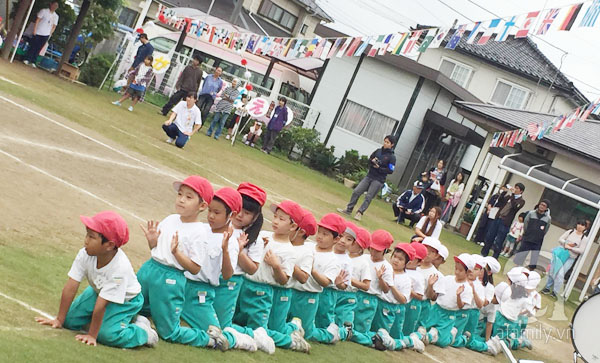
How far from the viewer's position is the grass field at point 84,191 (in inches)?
253

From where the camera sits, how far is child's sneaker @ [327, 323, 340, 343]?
9164mm

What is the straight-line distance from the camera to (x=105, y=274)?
6070 mm

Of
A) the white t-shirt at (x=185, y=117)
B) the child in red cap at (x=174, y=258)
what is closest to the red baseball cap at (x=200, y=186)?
the child in red cap at (x=174, y=258)

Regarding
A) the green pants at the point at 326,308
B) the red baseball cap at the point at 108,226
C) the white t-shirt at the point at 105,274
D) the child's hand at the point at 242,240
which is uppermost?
the child's hand at the point at 242,240

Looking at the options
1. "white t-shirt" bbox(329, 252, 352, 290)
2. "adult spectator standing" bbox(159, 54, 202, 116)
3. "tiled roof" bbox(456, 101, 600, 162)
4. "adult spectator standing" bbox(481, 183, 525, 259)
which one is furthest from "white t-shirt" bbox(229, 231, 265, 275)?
"tiled roof" bbox(456, 101, 600, 162)

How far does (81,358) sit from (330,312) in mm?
4108

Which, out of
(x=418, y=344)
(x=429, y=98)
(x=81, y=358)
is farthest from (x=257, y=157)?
(x=81, y=358)

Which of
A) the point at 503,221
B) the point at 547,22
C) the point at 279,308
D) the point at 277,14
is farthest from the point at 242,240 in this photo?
the point at 277,14

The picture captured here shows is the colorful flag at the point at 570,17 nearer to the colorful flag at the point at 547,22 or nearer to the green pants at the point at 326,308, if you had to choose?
the colorful flag at the point at 547,22

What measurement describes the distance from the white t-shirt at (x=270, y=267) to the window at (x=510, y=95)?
40854 millimetres

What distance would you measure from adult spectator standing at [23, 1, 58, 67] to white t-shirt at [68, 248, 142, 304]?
54.6 ft

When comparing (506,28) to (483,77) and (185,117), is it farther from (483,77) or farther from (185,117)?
(483,77)

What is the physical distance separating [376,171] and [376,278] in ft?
29.0

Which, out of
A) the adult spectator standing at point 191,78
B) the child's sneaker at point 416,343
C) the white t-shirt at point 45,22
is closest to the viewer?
the child's sneaker at point 416,343
